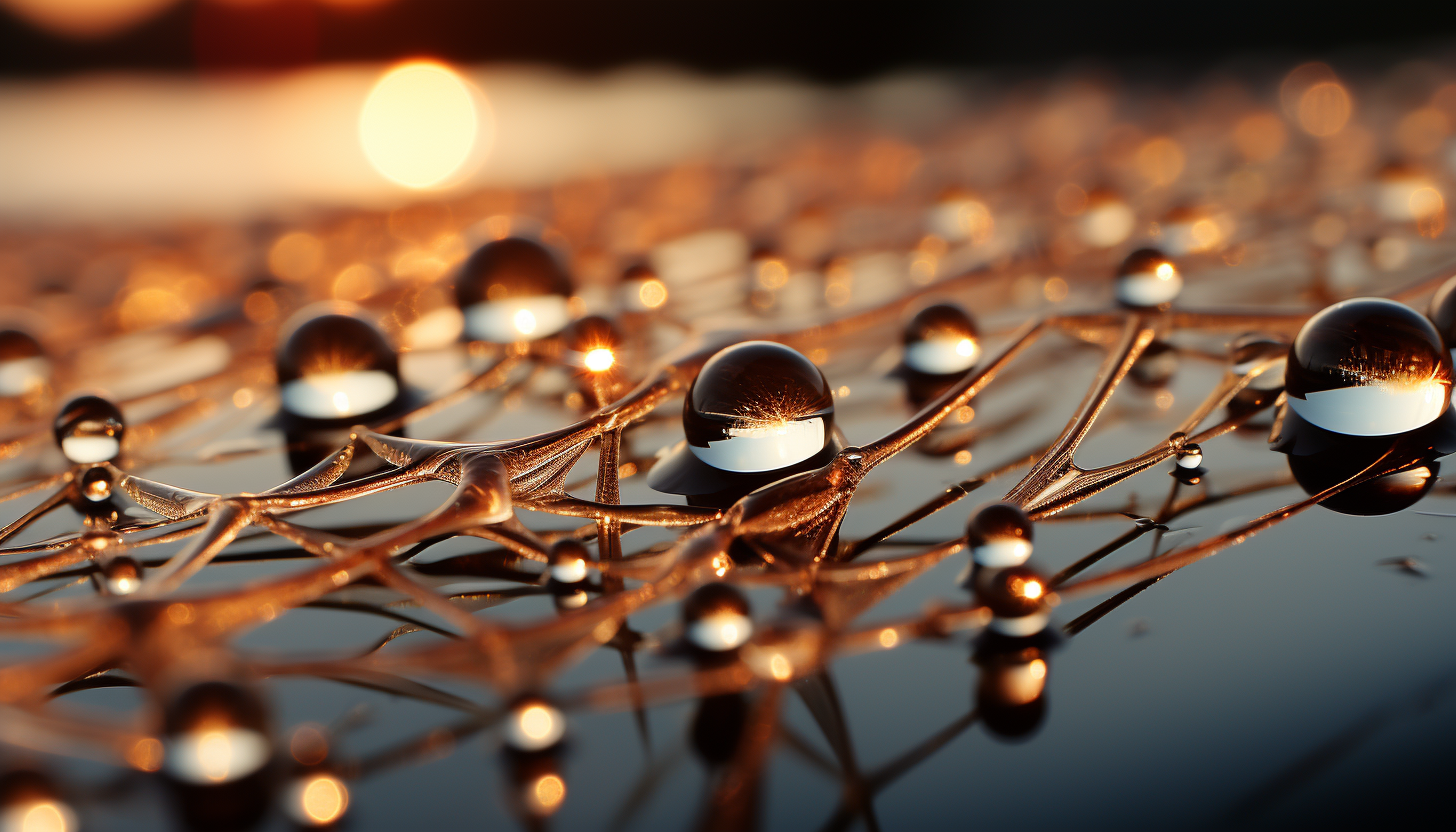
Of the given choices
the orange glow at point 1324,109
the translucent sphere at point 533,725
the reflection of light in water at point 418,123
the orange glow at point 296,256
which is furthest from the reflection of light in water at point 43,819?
the reflection of light in water at point 418,123

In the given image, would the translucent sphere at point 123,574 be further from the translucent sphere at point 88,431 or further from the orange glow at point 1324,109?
the orange glow at point 1324,109

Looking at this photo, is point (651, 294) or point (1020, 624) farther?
point (651, 294)

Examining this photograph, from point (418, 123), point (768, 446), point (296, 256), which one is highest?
point (418, 123)

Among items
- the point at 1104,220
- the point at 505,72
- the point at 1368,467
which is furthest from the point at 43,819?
the point at 505,72

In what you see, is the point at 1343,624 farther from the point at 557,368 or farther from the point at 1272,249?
the point at 1272,249

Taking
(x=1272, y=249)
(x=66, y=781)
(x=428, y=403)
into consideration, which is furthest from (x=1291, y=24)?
(x=66, y=781)

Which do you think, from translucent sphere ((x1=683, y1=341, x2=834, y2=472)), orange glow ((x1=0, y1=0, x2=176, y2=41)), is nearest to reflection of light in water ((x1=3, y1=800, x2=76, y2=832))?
translucent sphere ((x1=683, y1=341, x2=834, y2=472))

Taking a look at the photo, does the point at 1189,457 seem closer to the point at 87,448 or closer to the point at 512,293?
the point at 512,293
